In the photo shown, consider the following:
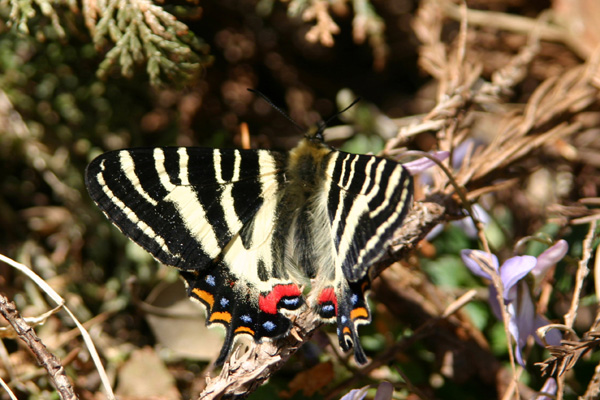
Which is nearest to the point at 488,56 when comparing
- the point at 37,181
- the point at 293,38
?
the point at 293,38

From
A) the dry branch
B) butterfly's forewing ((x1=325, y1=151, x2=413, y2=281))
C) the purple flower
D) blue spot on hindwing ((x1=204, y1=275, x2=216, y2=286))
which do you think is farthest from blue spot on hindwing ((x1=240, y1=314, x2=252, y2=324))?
the purple flower

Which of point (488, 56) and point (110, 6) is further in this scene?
point (488, 56)

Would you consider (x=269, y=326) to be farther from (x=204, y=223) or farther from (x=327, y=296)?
(x=204, y=223)

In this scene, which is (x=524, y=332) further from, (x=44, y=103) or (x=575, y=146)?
(x=44, y=103)

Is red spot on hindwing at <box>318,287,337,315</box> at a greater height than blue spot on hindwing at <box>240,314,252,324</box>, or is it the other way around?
red spot on hindwing at <box>318,287,337,315</box>

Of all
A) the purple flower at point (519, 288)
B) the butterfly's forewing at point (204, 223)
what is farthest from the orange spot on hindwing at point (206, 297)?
the purple flower at point (519, 288)

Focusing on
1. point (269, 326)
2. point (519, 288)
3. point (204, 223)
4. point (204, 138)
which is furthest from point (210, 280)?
point (204, 138)

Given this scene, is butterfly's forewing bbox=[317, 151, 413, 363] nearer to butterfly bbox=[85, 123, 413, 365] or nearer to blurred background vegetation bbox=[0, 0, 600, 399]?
butterfly bbox=[85, 123, 413, 365]
